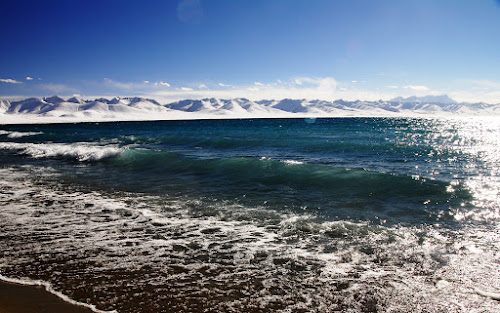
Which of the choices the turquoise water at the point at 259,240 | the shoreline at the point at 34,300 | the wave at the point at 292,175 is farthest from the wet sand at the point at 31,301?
the wave at the point at 292,175

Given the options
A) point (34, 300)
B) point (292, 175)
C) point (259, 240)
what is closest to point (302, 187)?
point (292, 175)

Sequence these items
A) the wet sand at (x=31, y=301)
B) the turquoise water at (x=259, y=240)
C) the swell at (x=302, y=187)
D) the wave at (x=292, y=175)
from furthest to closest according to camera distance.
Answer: the wave at (x=292, y=175) → the swell at (x=302, y=187) → the turquoise water at (x=259, y=240) → the wet sand at (x=31, y=301)

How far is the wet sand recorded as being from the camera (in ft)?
11.0

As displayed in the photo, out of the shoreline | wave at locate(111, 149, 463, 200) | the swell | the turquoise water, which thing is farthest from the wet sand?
wave at locate(111, 149, 463, 200)

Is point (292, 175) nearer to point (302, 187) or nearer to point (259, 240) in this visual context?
point (302, 187)

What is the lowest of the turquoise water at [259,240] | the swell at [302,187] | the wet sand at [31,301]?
the wet sand at [31,301]

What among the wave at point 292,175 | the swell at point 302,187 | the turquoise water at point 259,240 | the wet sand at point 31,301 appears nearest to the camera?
the wet sand at point 31,301

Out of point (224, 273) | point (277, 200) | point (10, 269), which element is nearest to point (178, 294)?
point (224, 273)

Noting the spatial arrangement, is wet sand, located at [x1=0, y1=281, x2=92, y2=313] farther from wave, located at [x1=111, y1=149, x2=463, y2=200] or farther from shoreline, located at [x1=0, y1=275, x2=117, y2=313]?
wave, located at [x1=111, y1=149, x2=463, y2=200]

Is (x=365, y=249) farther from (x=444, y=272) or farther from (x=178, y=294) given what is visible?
(x=178, y=294)

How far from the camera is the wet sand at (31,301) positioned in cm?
334

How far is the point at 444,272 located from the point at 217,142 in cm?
2344

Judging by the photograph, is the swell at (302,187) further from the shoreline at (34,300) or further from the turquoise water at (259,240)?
the shoreline at (34,300)

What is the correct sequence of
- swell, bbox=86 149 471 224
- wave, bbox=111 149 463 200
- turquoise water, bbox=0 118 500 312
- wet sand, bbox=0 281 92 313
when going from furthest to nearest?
wave, bbox=111 149 463 200
swell, bbox=86 149 471 224
turquoise water, bbox=0 118 500 312
wet sand, bbox=0 281 92 313
